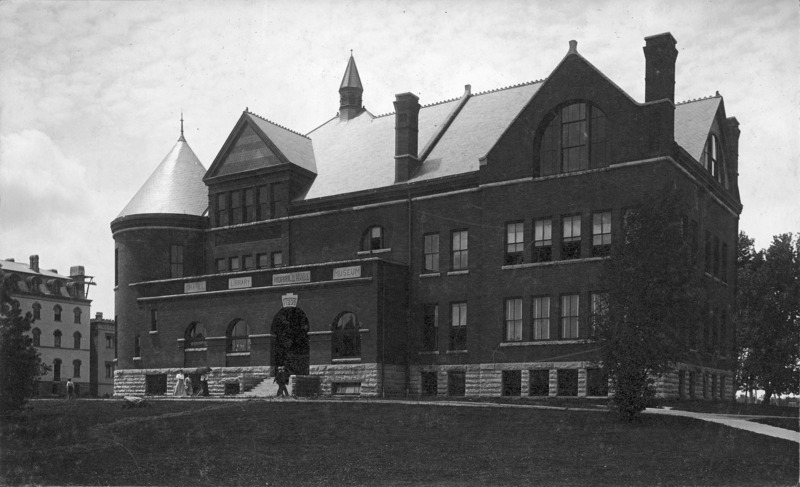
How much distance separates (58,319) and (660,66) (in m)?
70.1

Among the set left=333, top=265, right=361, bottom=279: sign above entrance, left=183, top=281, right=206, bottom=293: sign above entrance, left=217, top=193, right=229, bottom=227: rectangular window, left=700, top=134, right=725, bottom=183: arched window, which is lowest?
left=183, top=281, right=206, bottom=293: sign above entrance

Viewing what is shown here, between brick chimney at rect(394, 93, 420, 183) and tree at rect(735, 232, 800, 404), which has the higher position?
brick chimney at rect(394, 93, 420, 183)

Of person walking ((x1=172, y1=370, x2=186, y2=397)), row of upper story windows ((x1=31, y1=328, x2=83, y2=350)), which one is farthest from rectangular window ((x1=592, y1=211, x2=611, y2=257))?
row of upper story windows ((x1=31, y1=328, x2=83, y2=350))

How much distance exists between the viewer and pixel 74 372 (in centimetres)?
8975

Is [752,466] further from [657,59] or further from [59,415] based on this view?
[59,415]

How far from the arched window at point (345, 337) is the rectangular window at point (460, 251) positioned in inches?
202

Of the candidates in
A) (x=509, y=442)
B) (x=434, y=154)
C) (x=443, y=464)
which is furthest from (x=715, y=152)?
(x=443, y=464)

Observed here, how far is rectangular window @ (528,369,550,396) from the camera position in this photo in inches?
1505

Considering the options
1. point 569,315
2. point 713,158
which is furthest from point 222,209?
point 713,158

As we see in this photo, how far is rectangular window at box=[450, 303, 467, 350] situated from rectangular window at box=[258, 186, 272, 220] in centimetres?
1194

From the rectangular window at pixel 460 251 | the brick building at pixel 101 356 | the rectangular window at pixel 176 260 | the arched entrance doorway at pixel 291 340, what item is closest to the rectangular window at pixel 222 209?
the rectangular window at pixel 176 260

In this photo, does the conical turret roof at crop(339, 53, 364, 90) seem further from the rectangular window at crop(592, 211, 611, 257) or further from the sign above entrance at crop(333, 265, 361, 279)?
the rectangular window at crop(592, 211, 611, 257)

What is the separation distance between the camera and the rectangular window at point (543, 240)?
1527 inches

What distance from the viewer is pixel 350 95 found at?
180ft
